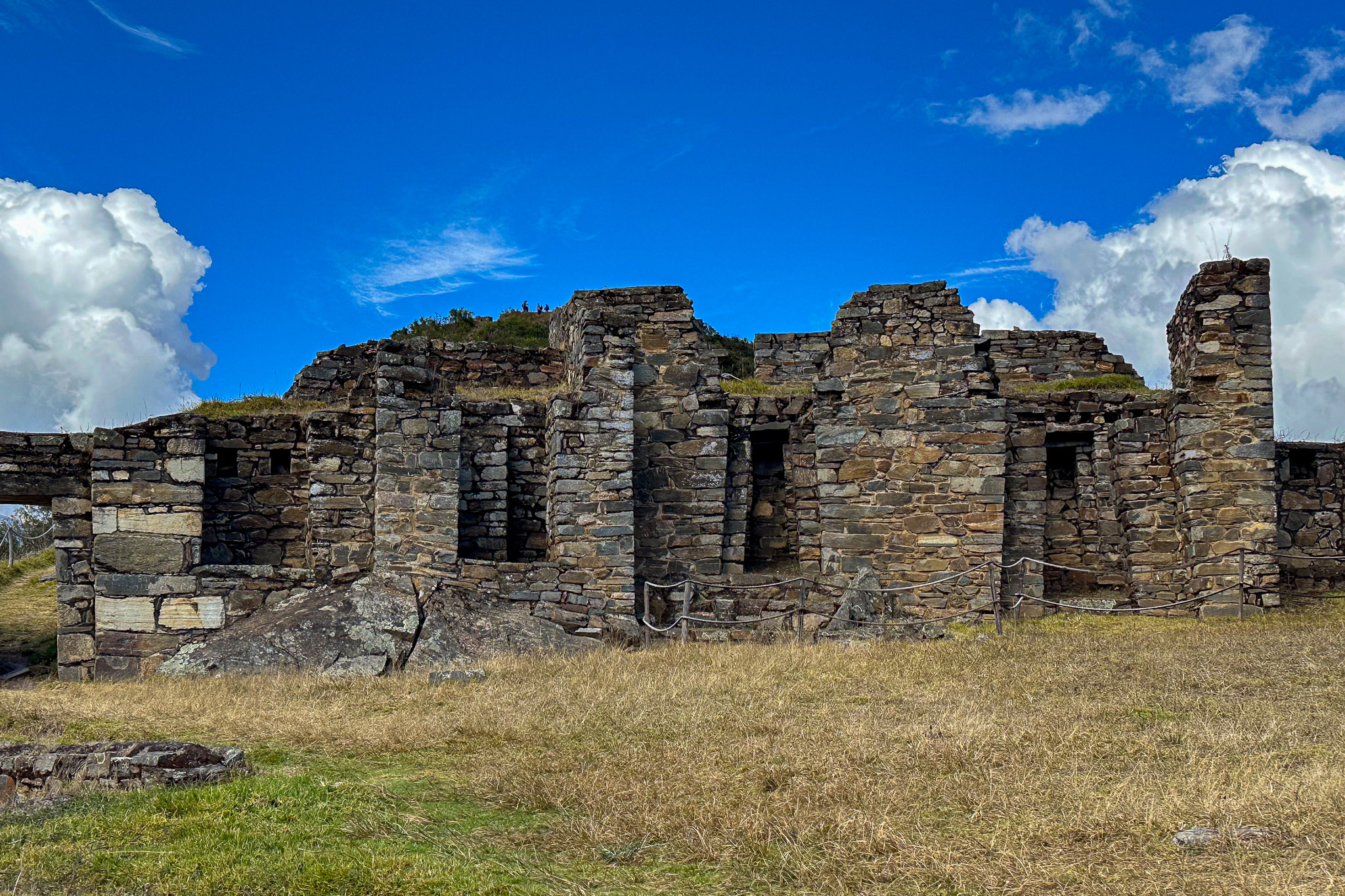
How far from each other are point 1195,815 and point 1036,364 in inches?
584

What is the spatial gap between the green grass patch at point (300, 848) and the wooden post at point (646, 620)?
6.82m

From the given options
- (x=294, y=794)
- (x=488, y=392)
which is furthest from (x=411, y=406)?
(x=294, y=794)

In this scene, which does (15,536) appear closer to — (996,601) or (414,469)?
(414,469)

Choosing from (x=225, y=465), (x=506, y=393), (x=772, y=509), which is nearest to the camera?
(x=225, y=465)

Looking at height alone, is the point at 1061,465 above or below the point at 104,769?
above

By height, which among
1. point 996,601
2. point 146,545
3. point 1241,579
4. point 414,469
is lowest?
point 996,601

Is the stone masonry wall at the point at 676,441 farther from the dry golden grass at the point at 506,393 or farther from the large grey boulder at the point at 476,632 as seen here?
the large grey boulder at the point at 476,632

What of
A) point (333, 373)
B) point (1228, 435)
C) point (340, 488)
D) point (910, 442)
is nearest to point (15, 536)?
point (333, 373)

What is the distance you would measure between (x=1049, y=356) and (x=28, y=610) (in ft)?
62.7

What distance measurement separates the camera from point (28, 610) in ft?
56.6

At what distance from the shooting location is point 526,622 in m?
13.0

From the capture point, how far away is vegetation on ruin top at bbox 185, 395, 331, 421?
587 inches

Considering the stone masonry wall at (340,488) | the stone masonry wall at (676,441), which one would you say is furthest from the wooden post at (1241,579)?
the stone masonry wall at (340,488)

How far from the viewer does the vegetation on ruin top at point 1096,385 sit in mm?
16125
